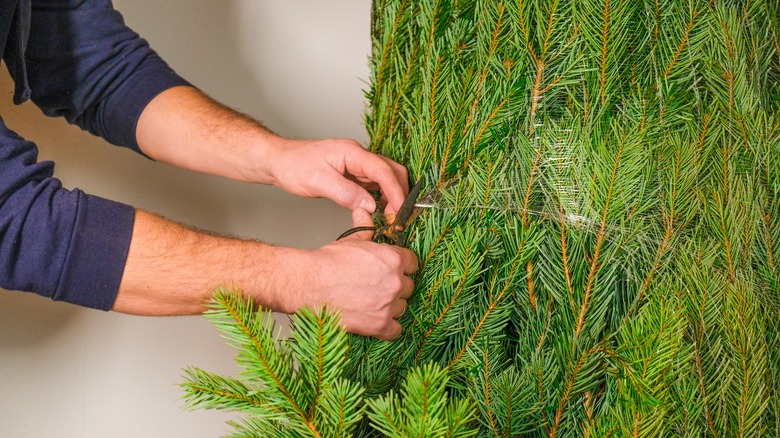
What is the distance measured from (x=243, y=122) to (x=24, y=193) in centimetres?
41

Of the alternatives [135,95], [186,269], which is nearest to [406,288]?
[186,269]

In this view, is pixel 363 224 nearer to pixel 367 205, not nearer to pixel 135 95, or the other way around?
pixel 367 205

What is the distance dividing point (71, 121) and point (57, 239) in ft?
1.79

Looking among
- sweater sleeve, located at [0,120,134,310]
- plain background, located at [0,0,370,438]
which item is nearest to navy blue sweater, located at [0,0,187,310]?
sweater sleeve, located at [0,120,134,310]

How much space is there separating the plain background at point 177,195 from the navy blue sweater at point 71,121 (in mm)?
120

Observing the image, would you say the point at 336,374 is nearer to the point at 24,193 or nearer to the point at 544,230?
Result: the point at 544,230

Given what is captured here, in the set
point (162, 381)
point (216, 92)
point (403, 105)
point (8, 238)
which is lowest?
point (162, 381)

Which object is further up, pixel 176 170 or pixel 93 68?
pixel 93 68

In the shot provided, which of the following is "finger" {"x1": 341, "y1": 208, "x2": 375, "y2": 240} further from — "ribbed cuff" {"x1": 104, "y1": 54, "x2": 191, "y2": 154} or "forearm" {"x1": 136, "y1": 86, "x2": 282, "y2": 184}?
"ribbed cuff" {"x1": 104, "y1": 54, "x2": 191, "y2": 154}

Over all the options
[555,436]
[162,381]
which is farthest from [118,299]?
[162,381]

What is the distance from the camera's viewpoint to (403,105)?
0.84m

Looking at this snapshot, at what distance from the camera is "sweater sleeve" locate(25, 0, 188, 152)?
3.95ft

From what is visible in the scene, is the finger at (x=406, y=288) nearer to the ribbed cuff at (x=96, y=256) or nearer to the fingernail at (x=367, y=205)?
the fingernail at (x=367, y=205)

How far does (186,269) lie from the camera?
0.79 metres
